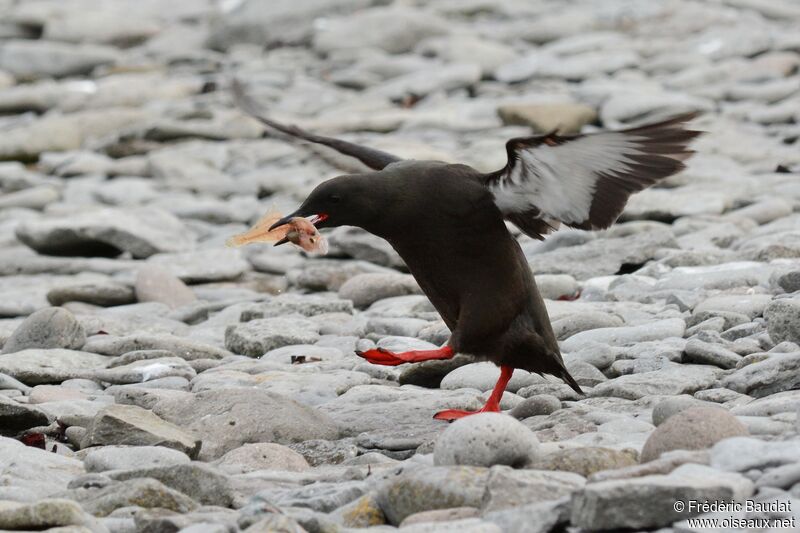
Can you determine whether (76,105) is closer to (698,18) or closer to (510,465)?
(698,18)

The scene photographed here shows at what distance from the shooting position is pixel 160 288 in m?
8.76

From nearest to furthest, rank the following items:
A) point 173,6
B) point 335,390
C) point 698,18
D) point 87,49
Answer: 1. point 335,390
2. point 698,18
3. point 87,49
4. point 173,6

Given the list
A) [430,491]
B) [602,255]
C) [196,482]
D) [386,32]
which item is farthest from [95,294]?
[386,32]

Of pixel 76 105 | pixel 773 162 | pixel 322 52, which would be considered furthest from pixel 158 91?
pixel 773 162

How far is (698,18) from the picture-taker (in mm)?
17188

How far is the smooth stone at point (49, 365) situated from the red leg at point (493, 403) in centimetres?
192

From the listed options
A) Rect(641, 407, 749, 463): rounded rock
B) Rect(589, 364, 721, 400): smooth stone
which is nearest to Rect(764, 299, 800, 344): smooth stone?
Rect(589, 364, 721, 400): smooth stone

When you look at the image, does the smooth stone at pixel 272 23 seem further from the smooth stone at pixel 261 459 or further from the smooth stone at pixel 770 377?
the smooth stone at pixel 261 459

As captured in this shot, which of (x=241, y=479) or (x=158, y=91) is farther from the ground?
(x=241, y=479)

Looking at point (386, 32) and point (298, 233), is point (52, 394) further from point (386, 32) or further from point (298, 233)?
point (386, 32)

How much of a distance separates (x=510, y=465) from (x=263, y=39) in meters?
15.6

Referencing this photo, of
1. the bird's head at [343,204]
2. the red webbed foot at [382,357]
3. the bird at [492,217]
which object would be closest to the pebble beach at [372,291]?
the red webbed foot at [382,357]

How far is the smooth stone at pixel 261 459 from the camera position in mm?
4840

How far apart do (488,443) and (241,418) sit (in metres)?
1.43
